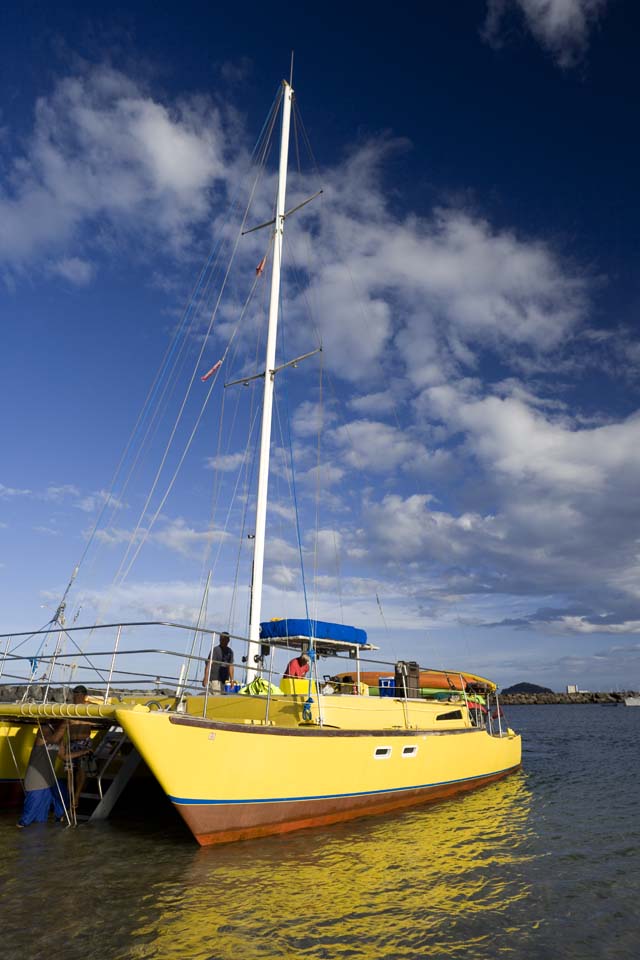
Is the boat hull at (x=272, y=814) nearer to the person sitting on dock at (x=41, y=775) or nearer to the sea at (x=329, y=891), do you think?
the sea at (x=329, y=891)

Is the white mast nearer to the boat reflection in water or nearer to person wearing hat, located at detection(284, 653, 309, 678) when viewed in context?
person wearing hat, located at detection(284, 653, 309, 678)

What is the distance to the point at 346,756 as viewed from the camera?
10.8 meters

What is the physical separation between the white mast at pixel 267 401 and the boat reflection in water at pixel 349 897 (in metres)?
3.88

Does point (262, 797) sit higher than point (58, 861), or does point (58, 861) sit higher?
point (262, 797)

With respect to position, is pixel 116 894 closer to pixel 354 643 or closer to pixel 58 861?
pixel 58 861

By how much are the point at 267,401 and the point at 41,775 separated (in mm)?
9350

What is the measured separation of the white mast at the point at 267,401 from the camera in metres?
13.7

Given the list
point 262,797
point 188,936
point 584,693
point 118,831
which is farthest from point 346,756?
point 584,693

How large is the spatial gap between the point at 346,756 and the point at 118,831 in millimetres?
4156

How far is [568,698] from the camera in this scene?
150 m

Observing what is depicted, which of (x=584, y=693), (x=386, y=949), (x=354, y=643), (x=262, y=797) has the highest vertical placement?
(x=584, y=693)

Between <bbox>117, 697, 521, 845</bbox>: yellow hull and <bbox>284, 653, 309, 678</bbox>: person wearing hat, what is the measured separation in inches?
50.3

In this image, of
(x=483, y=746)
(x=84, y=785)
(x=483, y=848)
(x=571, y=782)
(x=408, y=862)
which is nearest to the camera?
(x=408, y=862)

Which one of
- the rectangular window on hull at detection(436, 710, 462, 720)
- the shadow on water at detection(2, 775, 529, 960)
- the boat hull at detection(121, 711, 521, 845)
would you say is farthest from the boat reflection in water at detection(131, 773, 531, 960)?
the rectangular window on hull at detection(436, 710, 462, 720)
